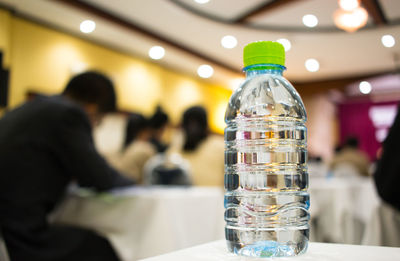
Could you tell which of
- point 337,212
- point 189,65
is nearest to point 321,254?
point 337,212

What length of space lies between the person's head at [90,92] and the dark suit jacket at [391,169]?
3.87ft

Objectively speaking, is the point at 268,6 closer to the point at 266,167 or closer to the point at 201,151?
the point at 201,151

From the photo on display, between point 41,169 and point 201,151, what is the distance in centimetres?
131

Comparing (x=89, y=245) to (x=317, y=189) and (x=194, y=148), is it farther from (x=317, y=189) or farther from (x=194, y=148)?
(x=317, y=189)

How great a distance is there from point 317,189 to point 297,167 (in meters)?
2.25

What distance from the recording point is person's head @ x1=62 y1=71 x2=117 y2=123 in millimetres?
1853

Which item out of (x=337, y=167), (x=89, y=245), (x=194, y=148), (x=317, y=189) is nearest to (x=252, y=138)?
(x=89, y=245)

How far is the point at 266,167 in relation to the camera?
0.73 meters

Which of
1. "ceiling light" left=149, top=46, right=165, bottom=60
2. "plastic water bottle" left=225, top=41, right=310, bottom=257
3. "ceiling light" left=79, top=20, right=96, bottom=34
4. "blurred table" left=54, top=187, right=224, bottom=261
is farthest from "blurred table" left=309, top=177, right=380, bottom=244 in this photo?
"plastic water bottle" left=225, top=41, right=310, bottom=257

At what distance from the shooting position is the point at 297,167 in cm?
76

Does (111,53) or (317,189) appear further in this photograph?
(111,53)

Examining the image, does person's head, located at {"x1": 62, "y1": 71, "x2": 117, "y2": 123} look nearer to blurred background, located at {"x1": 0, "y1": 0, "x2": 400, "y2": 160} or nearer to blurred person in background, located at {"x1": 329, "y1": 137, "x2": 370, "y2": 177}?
blurred background, located at {"x1": 0, "y1": 0, "x2": 400, "y2": 160}

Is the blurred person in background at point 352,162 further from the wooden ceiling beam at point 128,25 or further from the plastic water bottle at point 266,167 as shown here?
the plastic water bottle at point 266,167

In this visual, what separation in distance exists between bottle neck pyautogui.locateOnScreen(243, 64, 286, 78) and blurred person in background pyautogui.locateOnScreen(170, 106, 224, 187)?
6.64ft
